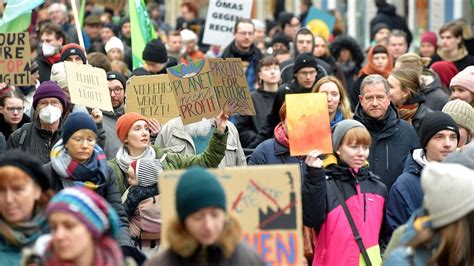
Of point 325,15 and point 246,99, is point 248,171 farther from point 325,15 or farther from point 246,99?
point 325,15

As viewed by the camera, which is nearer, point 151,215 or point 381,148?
point 151,215

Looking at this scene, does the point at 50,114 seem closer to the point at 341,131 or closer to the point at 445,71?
the point at 341,131

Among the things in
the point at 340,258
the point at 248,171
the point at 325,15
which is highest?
the point at 325,15

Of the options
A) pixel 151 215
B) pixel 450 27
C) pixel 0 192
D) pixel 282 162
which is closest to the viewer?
pixel 0 192

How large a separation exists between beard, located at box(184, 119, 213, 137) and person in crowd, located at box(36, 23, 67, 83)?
415 centimetres

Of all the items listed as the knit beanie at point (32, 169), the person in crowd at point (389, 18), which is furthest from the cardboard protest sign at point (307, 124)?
the person in crowd at point (389, 18)

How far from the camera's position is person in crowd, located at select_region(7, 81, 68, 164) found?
11.8 m

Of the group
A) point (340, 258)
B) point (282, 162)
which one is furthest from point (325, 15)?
point (340, 258)

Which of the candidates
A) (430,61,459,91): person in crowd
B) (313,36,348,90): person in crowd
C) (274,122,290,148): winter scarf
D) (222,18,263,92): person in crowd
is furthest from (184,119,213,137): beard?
(313,36,348,90): person in crowd

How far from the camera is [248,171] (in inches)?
309

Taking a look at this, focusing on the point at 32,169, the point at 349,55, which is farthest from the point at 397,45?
the point at 32,169

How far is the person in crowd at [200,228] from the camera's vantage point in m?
6.80

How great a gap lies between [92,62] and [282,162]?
15.8 feet

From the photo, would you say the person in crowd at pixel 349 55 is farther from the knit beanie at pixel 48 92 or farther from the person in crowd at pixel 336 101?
the knit beanie at pixel 48 92
